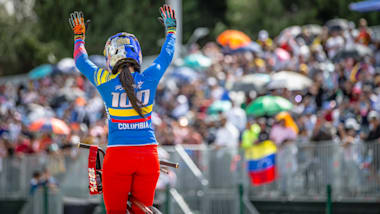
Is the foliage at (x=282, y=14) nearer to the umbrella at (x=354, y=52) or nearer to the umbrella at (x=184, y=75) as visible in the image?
the umbrella at (x=184, y=75)

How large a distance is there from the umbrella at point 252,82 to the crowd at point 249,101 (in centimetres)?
14

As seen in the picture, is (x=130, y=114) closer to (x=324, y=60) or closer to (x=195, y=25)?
(x=324, y=60)

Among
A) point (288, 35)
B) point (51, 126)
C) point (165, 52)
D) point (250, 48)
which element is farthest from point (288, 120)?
point (165, 52)

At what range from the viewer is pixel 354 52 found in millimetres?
18219

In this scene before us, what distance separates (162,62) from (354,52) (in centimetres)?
1034

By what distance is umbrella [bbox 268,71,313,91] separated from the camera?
17.9 metres

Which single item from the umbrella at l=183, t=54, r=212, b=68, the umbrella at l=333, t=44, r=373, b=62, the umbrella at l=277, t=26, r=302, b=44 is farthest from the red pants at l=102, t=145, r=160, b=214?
the umbrella at l=183, t=54, r=212, b=68

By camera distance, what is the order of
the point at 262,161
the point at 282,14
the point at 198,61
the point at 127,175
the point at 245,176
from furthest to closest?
the point at 282,14
the point at 198,61
the point at 245,176
the point at 262,161
the point at 127,175

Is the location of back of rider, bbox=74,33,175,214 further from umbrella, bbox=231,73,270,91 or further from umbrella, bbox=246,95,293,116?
umbrella, bbox=231,73,270,91

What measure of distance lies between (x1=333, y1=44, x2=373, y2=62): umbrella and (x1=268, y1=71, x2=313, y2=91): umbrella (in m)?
0.94

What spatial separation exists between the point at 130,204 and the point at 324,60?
12.0m

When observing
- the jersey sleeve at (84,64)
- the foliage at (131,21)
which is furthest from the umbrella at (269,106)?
the foliage at (131,21)

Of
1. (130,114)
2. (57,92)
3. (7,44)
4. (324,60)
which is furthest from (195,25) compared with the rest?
(130,114)

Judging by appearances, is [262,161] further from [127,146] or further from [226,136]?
[127,146]
